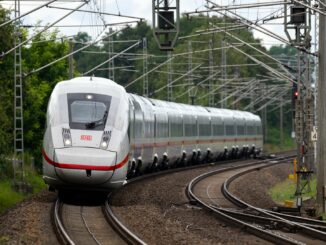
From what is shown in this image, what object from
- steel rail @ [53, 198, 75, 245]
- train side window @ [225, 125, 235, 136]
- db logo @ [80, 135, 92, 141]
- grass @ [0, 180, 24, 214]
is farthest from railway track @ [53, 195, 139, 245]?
train side window @ [225, 125, 235, 136]

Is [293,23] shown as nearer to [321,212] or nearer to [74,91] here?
[321,212]

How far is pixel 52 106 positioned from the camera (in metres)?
23.3

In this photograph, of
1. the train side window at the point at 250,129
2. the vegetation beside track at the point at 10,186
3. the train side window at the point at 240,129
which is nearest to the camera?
the vegetation beside track at the point at 10,186

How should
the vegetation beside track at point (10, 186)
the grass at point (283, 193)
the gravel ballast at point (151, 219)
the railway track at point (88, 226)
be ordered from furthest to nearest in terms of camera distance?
the grass at point (283, 193)
the vegetation beside track at point (10, 186)
the gravel ballast at point (151, 219)
the railway track at point (88, 226)

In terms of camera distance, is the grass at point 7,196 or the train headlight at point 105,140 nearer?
the train headlight at point 105,140

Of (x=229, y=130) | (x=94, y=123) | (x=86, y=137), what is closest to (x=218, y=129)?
(x=229, y=130)

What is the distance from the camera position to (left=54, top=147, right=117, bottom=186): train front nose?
22.1 meters

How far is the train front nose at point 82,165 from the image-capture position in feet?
72.6

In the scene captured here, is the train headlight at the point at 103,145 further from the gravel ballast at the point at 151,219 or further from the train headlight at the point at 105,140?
the gravel ballast at the point at 151,219

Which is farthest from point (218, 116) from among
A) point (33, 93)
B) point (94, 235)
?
point (94, 235)

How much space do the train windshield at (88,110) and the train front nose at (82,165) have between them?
714mm

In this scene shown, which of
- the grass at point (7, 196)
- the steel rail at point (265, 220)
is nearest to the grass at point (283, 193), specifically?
the grass at point (7, 196)

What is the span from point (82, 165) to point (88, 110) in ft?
5.21

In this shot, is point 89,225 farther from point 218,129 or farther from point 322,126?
point 218,129
